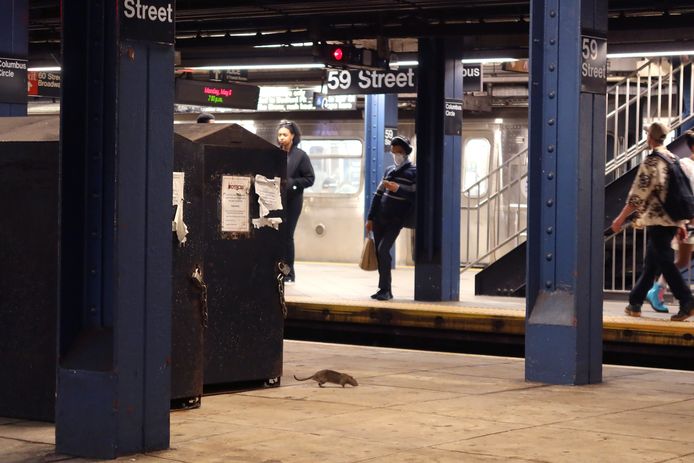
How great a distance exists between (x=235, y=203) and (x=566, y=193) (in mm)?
2249

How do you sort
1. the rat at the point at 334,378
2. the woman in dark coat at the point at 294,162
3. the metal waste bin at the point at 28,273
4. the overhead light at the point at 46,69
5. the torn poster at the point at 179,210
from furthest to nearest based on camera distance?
A: the overhead light at the point at 46,69, the woman in dark coat at the point at 294,162, the rat at the point at 334,378, the torn poster at the point at 179,210, the metal waste bin at the point at 28,273

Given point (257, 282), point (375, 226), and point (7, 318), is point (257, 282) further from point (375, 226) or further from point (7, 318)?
point (375, 226)

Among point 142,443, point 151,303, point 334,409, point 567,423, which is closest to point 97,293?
point 151,303

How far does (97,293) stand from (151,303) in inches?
9.8

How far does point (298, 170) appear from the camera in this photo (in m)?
14.8

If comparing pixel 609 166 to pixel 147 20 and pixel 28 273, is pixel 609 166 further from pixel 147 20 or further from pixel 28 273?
pixel 147 20

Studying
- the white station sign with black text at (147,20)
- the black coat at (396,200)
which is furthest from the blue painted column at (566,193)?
the black coat at (396,200)

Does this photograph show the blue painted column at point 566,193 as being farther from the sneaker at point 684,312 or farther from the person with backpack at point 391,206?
the person with backpack at point 391,206

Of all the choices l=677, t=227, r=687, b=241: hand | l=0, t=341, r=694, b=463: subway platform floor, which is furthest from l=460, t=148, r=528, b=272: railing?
l=0, t=341, r=694, b=463: subway platform floor

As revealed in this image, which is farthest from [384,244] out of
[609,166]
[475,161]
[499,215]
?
[475,161]

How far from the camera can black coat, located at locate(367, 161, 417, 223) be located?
45.1ft

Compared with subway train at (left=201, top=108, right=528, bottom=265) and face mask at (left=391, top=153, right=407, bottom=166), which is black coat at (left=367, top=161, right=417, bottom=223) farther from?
subway train at (left=201, top=108, right=528, bottom=265)

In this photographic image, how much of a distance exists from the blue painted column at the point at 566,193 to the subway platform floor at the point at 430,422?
0.97 ft

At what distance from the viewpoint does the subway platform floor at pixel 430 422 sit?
5.87m
